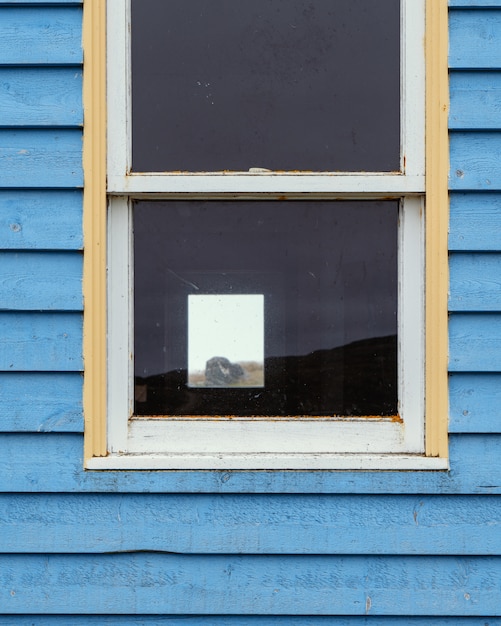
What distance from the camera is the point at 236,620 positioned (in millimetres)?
1795

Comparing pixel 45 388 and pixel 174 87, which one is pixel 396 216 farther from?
pixel 45 388

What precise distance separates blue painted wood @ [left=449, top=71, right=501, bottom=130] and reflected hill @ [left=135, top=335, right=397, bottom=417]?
2.06ft

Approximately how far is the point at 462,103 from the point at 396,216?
1.14 feet

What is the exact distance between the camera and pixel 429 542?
177cm

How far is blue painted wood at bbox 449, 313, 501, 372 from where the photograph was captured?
1768mm

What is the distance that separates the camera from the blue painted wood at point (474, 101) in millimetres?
1776

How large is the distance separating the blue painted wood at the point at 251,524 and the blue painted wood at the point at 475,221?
27.3 inches

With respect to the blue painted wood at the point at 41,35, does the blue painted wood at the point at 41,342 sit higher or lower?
lower

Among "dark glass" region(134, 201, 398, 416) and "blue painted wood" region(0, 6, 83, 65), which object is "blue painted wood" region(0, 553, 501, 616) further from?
"blue painted wood" region(0, 6, 83, 65)

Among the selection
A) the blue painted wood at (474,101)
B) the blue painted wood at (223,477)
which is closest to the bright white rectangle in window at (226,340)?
the blue painted wood at (223,477)

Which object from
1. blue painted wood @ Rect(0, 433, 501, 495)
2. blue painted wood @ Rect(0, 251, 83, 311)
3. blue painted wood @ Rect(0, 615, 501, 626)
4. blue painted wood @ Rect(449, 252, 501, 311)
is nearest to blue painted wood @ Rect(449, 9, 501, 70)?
blue painted wood @ Rect(449, 252, 501, 311)

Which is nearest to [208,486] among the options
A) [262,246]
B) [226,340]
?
[226,340]

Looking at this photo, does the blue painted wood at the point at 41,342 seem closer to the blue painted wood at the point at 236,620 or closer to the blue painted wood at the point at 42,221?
the blue painted wood at the point at 42,221

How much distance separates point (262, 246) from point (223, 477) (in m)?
0.65
